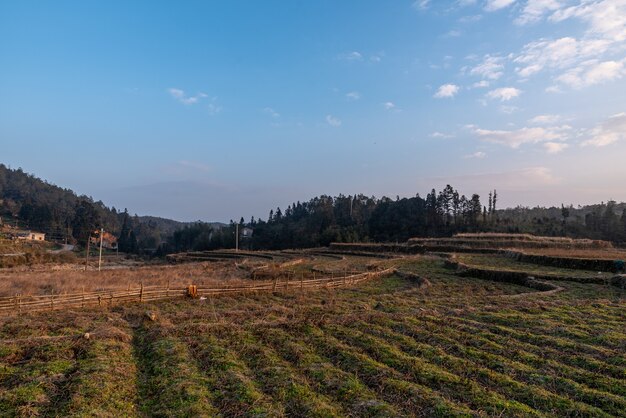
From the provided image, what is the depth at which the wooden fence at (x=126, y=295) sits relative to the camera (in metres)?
14.9

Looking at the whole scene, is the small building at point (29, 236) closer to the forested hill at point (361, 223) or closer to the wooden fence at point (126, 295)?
the forested hill at point (361, 223)

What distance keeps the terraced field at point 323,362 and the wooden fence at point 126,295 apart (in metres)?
1.00

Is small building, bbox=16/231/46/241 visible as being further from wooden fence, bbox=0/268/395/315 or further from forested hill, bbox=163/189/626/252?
wooden fence, bbox=0/268/395/315

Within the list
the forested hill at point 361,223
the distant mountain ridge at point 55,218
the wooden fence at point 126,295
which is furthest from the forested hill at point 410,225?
the wooden fence at point 126,295

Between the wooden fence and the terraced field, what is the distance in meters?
1.00

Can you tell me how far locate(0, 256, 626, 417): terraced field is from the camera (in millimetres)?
6965

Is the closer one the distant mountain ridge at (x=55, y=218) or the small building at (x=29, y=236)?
the small building at (x=29, y=236)

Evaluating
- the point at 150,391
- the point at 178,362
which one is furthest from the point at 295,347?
the point at 150,391

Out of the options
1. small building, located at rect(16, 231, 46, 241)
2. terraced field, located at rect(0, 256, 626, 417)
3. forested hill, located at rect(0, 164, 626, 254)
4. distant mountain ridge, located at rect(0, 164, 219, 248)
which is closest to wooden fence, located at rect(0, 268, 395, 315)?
terraced field, located at rect(0, 256, 626, 417)

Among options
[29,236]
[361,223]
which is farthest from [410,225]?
[29,236]

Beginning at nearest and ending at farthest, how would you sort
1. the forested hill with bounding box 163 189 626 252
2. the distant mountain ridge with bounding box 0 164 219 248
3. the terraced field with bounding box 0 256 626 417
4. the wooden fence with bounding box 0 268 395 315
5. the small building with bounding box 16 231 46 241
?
1. the terraced field with bounding box 0 256 626 417
2. the wooden fence with bounding box 0 268 395 315
3. the forested hill with bounding box 163 189 626 252
4. the small building with bounding box 16 231 46 241
5. the distant mountain ridge with bounding box 0 164 219 248

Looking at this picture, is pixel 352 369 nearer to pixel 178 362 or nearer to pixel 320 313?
pixel 178 362

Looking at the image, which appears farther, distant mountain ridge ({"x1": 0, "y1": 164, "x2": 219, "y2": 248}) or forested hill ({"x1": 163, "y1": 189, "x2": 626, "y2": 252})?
distant mountain ridge ({"x1": 0, "y1": 164, "x2": 219, "y2": 248})

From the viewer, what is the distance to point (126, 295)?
17219 millimetres
